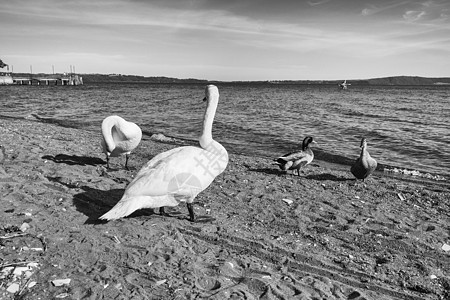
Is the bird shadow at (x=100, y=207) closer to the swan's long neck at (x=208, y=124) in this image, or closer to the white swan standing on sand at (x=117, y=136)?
the swan's long neck at (x=208, y=124)

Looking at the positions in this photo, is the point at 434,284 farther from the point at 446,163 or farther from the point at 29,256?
the point at 446,163

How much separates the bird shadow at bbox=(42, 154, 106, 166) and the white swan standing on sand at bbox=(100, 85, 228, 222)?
14.5 ft

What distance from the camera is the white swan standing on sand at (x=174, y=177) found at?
4.80 m

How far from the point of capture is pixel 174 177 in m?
5.03

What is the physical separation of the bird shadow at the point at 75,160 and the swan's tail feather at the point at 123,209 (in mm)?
4711

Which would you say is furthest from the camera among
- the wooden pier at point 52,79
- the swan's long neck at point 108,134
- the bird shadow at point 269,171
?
the wooden pier at point 52,79

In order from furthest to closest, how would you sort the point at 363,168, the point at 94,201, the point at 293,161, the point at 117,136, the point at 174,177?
1. the point at 293,161
2. the point at 363,168
3. the point at 117,136
4. the point at 94,201
5. the point at 174,177

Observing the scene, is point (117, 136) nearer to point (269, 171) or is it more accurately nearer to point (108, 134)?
point (108, 134)

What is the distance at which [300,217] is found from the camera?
242 inches

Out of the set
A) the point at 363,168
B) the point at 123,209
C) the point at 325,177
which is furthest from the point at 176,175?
the point at 363,168

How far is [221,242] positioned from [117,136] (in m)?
4.94

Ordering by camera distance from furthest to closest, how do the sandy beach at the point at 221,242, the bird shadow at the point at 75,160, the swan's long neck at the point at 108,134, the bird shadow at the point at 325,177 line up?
1. the bird shadow at the point at 325,177
2. the bird shadow at the point at 75,160
3. the swan's long neck at the point at 108,134
4. the sandy beach at the point at 221,242

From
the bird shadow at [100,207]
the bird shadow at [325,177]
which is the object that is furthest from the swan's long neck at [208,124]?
the bird shadow at [325,177]

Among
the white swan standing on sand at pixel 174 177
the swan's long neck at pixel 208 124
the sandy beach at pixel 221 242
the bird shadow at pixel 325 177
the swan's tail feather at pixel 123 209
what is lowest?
the bird shadow at pixel 325 177
